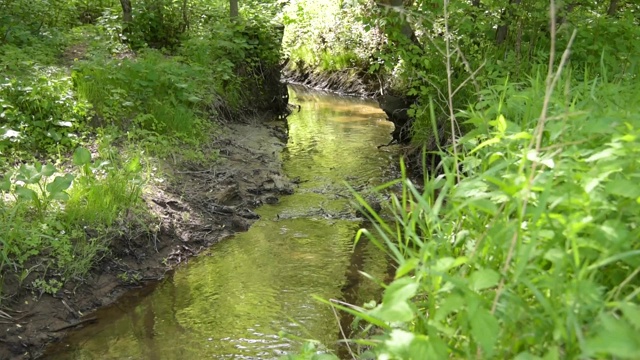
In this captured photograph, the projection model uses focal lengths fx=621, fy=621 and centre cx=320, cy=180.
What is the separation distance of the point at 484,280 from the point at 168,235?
13.4 feet

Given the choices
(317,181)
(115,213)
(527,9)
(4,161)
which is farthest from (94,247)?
(527,9)

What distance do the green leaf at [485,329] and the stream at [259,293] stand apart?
1.06m

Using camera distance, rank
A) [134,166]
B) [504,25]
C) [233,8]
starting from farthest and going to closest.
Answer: [233,8]
[504,25]
[134,166]

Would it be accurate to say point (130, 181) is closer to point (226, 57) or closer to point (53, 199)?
point (53, 199)

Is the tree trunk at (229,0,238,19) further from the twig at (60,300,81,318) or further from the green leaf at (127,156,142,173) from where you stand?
the twig at (60,300,81,318)

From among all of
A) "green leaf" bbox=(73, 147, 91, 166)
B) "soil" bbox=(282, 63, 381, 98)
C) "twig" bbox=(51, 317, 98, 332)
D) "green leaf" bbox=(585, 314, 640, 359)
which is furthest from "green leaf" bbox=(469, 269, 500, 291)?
"soil" bbox=(282, 63, 381, 98)

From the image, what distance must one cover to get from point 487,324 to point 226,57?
8.42 metres

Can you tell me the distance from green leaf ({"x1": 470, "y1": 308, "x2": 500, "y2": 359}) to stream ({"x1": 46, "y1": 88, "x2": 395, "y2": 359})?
1.06m

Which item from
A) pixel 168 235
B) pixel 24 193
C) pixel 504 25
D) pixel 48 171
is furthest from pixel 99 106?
pixel 504 25

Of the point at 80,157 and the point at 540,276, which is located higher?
the point at 540,276

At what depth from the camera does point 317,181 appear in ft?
24.8

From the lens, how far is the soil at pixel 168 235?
13.5 ft

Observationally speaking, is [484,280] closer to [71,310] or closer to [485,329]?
[485,329]

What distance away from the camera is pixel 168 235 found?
18.0 ft
